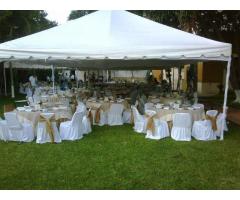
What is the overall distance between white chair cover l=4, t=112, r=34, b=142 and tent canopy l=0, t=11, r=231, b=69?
67.7 inches

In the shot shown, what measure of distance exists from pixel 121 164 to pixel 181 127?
2.60 m

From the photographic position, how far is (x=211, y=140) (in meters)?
8.91

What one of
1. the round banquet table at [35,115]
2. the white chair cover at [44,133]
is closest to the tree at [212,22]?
the round banquet table at [35,115]

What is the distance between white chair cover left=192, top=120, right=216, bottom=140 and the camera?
894 centimetres

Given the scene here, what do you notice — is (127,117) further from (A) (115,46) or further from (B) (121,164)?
(B) (121,164)

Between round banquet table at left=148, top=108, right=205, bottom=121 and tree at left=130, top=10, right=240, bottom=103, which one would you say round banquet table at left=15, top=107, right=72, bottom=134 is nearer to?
round banquet table at left=148, top=108, right=205, bottom=121

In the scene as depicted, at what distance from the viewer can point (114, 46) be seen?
8.97 meters

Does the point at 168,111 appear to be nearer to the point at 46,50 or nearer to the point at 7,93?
the point at 46,50

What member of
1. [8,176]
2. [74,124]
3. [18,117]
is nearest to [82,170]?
[8,176]

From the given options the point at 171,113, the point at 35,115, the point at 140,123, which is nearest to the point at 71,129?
the point at 35,115

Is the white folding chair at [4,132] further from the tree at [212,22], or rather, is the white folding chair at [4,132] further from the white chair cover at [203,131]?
the tree at [212,22]

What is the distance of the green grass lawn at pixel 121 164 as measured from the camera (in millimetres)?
5805

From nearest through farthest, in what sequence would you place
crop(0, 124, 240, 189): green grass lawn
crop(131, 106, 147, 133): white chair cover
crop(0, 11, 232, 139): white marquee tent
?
crop(0, 124, 240, 189): green grass lawn < crop(0, 11, 232, 139): white marquee tent < crop(131, 106, 147, 133): white chair cover

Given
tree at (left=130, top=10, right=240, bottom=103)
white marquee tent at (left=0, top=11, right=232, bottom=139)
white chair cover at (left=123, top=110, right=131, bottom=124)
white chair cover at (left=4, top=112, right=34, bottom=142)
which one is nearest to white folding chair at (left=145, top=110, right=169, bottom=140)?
white marquee tent at (left=0, top=11, right=232, bottom=139)
